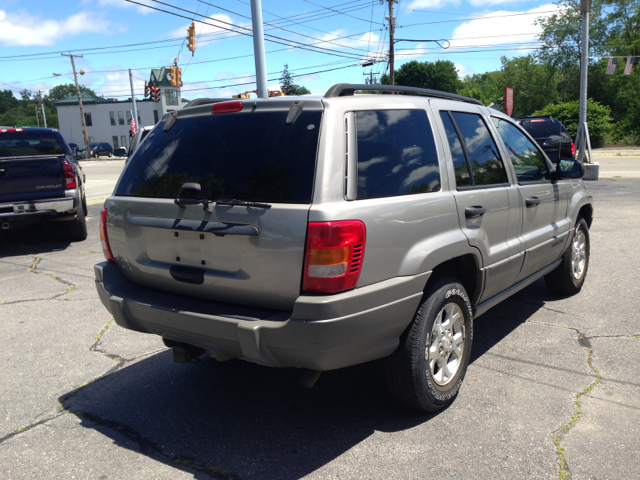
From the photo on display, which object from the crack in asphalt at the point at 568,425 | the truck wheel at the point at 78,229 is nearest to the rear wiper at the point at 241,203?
the crack in asphalt at the point at 568,425

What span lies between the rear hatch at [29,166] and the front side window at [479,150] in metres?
6.69

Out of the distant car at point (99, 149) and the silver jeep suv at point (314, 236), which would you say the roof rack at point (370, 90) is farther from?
the distant car at point (99, 149)

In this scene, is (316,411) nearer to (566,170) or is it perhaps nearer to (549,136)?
(566,170)

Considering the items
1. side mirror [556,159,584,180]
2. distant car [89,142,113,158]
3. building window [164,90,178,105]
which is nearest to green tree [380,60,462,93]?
building window [164,90,178,105]

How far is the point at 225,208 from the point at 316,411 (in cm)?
142

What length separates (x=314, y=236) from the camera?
101 inches

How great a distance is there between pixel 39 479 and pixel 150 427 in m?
0.64

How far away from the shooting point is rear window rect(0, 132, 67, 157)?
8.45 meters

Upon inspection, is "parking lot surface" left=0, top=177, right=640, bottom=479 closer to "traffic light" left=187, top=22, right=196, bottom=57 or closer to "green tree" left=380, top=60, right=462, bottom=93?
"traffic light" left=187, top=22, right=196, bottom=57

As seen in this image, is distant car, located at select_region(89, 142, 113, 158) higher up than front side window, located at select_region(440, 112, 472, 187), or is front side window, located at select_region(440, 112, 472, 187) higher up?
front side window, located at select_region(440, 112, 472, 187)

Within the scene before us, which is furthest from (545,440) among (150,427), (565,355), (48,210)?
(48,210)

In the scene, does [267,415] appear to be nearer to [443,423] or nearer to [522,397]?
[443,423]

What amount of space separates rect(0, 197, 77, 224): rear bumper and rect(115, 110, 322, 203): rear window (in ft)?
17.9

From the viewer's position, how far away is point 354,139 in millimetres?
2852
